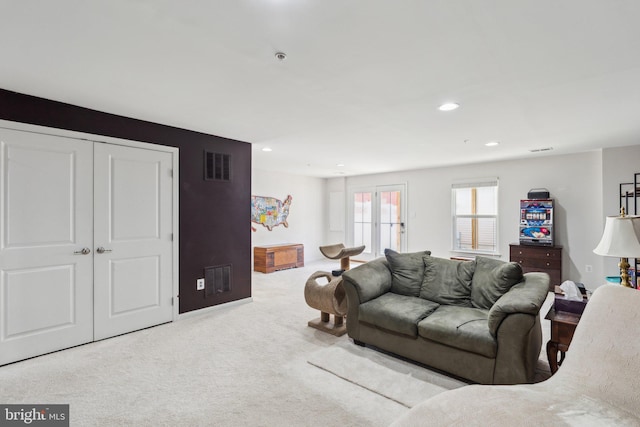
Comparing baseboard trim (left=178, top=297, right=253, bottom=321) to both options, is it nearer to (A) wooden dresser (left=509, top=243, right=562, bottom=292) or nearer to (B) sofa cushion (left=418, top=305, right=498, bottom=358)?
(B) sofa cushion (left=418, top=305, right=498, bottom=358)

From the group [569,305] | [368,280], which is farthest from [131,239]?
[569,305]

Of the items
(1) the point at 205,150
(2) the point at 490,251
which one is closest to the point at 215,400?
(1) the point at 205,150

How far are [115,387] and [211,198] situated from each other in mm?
2299

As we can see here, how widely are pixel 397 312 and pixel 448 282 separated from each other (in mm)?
734

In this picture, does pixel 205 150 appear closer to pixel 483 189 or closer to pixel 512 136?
pixel 512 136

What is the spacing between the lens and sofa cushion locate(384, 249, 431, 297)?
3256mm

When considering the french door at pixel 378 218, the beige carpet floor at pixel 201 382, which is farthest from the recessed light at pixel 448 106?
the french door at pixel 378 218

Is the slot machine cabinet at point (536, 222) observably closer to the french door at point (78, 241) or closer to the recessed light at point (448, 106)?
the recessed light at point (448, 106)

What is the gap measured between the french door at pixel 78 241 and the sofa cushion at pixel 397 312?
2.39 meters

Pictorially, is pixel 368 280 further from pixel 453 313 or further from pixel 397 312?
pixel 453 313

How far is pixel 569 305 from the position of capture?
2.29 metres

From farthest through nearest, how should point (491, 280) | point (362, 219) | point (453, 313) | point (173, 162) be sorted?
point (362, 219)
point (173, 162)
point (491, 280)
point (453, 313)

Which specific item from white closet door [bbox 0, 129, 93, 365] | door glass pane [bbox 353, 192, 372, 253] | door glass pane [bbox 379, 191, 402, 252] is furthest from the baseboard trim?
door glass pane [bbox 353, 192, 372, 253]

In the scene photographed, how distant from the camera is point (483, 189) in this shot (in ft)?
20.5
